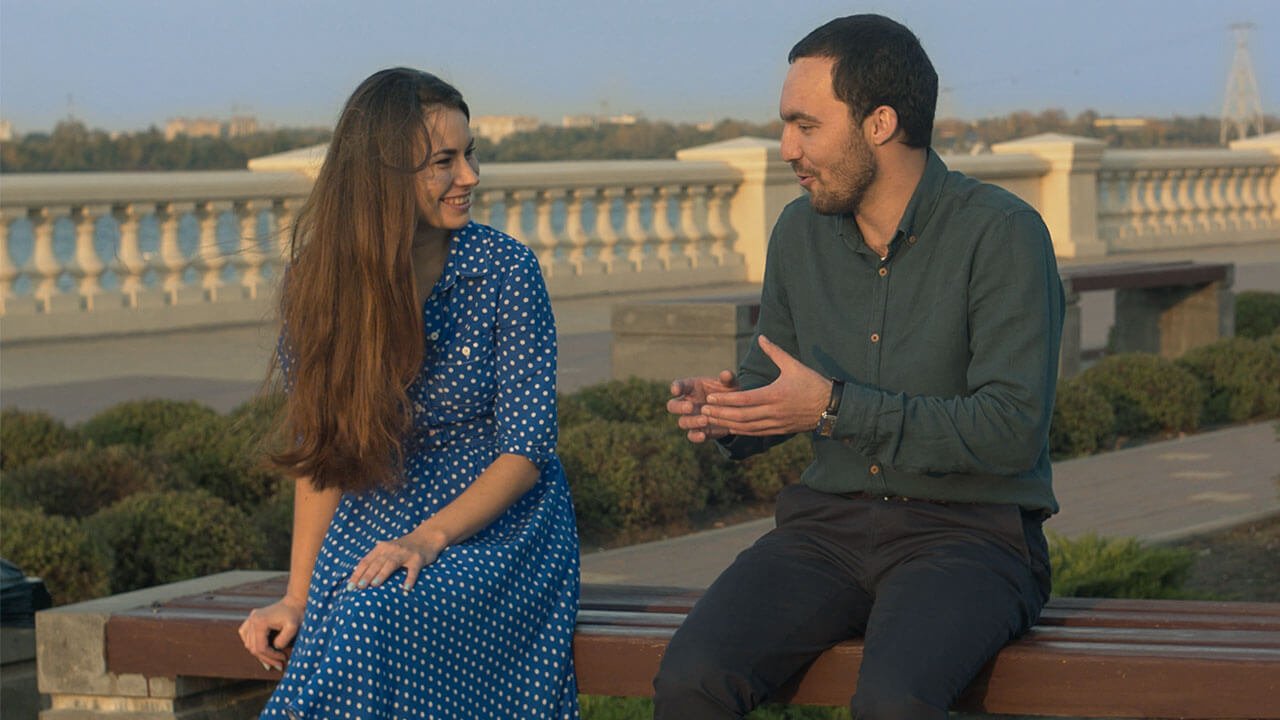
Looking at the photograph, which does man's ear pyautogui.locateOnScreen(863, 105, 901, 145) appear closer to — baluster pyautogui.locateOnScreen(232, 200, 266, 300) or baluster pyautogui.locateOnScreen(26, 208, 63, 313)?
baluster pyautogui.locateOnScreen(26, 208, 63, 313)

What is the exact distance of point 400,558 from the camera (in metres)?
3.31

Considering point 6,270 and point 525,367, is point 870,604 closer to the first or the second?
point 525,367

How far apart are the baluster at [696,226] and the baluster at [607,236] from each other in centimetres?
78

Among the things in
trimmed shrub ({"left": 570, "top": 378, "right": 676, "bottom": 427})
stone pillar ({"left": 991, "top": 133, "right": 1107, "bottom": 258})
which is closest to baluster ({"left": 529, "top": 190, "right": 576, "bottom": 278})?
stone pillar ({"left": 991, "top": 133, "right": 1107, "bottom": 258})

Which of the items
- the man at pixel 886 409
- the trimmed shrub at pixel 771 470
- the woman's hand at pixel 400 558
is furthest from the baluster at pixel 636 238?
the woman's hand at pixel 400 558

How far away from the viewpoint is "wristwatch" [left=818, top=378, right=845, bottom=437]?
3170 millimetres

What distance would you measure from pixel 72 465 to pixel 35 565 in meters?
1.16

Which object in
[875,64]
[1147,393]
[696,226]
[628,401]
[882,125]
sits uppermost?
[875,64]

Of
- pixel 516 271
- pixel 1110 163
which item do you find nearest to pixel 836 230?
pixel 516 271

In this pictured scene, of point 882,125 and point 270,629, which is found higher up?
point 882,125

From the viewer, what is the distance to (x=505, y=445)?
3.54 metres

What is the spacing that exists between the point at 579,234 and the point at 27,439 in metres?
9.07

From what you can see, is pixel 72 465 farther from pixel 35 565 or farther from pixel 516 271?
pixel 516 271

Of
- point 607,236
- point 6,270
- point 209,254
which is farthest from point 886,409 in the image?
point 607,236
